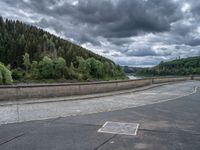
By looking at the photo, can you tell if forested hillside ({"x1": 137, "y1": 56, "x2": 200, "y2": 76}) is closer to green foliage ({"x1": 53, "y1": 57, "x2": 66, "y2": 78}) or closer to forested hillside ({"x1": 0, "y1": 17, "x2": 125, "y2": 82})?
forested hillside ({"x1": 0, "y1": 17, "x2": 125, "y2": 82})

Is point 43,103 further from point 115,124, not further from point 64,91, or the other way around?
point 115,124

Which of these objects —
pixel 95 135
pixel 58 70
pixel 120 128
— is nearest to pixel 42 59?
pixel 58 70

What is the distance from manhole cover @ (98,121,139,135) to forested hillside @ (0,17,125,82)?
80412 millimetres

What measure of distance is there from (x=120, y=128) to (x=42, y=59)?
10616 centimetres

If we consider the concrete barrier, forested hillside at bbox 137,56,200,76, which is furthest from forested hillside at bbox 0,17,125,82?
the concrete barrier

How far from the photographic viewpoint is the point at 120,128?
242 inches

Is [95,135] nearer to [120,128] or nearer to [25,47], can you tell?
[120,128]

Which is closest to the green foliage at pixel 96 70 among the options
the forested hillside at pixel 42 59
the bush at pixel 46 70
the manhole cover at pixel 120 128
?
the forested hillside at pixel 42 59

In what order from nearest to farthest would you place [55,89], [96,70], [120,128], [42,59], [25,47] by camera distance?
1. [120,128]
2. [55,89]
3. [96,70]
4. [42,59]
5. [25,47]

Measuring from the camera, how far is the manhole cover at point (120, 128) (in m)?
5.75

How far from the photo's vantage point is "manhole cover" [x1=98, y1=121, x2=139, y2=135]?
5753mm

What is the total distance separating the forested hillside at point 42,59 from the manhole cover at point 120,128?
264ft

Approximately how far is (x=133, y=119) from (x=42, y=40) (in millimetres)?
139907

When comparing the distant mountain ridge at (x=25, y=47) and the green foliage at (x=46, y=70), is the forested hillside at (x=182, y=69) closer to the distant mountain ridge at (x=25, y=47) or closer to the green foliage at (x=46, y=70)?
the green foliage at (x=46, y=70)
